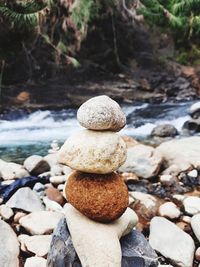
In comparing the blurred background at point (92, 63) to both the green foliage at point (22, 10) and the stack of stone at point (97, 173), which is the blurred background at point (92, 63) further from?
the stack of stone at point (97, 173)

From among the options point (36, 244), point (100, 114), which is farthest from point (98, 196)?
point (36, 244)

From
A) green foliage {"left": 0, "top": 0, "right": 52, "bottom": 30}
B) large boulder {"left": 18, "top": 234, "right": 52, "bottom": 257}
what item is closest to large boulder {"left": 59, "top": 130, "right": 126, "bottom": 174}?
large boulder {"left": 18, "top": 234, "right": 52, "bottom": 257}

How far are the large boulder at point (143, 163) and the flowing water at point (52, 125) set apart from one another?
199 cm

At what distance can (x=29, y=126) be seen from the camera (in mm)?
8539

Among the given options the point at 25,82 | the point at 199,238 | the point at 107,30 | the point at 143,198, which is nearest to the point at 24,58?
the point at 25,82

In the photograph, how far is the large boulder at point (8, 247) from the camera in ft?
8.91

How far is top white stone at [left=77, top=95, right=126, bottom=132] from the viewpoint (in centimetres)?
232

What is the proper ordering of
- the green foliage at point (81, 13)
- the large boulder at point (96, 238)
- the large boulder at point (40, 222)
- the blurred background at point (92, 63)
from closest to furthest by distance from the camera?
the large boulder at point (96, 238)
the large boulder at point (40, 222)
the blurred background at point (92, 63)
the green foliage at point (81, 13)

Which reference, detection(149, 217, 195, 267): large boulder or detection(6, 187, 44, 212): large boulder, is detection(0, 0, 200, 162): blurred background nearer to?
detection(6, 187, 44, 212): large boulder

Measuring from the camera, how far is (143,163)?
4.79 m

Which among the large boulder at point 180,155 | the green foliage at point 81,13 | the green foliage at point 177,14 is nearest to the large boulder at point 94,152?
the large boulder at point 180,155

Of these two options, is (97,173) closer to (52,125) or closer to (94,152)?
(94,152)

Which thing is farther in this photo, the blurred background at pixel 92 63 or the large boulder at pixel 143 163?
the blurred background at pixel 92 63

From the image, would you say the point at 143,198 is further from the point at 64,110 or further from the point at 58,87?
the point at 58,87
